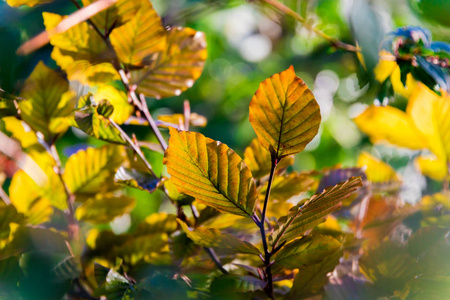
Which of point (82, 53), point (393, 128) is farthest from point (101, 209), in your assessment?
point (393, 128)

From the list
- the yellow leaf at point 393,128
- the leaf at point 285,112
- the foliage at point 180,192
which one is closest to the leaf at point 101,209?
the foliage at point 180,192

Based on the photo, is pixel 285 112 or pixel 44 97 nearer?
pixel 285 112

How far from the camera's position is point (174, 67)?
0.35 m

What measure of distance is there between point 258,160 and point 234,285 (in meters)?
0.11

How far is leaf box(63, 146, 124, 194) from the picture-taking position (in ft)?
1.23

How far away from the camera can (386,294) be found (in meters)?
0.32

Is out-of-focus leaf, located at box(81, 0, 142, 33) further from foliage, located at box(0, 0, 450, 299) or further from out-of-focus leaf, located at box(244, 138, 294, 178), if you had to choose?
out-of-focus leaf, located at box(244, 138, 294, 178)

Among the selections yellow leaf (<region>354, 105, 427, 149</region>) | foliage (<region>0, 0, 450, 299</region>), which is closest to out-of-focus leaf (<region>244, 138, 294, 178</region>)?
foliage (<region>0, 0, 450, 299</region>)

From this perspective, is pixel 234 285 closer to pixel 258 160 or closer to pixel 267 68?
pixel 258 160

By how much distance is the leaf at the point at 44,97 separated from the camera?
34 cm

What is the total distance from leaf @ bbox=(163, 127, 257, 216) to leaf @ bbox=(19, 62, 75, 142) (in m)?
0.15

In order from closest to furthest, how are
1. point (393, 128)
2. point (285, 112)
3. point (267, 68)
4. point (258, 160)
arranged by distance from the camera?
point (285, 112)
point (258, 160)
point (393, 128)
point (267, 68)

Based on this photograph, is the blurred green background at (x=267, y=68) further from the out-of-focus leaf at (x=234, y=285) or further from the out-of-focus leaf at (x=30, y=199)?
the out-of-focus leaf at (x=234, y=285)

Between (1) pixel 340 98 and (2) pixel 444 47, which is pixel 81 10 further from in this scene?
(1) pixel 340 98
